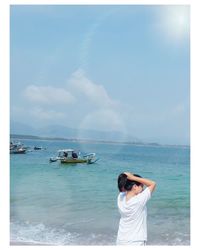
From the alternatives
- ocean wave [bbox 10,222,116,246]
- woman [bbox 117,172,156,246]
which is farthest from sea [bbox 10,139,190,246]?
woman [bbox 117,172,156,246]

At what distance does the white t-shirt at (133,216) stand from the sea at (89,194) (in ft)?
2.30

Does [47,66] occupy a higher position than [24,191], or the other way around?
[47,66]

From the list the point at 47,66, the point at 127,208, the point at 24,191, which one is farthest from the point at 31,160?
the point at 127,208

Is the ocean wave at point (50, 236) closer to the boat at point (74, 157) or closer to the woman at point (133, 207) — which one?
the boat at point (74, 157)

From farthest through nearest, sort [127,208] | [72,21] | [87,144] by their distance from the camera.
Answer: [87,144] → [72,21] → [127,208]

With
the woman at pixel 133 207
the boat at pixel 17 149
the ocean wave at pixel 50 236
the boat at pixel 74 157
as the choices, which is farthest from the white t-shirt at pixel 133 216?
the boat at pixel 17 149

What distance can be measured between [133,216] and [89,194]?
0.85m

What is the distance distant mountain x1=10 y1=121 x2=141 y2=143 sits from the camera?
123 inches

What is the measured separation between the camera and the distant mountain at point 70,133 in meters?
3.13

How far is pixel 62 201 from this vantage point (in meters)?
→ 3.10

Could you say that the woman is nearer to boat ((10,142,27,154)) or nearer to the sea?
the sea
